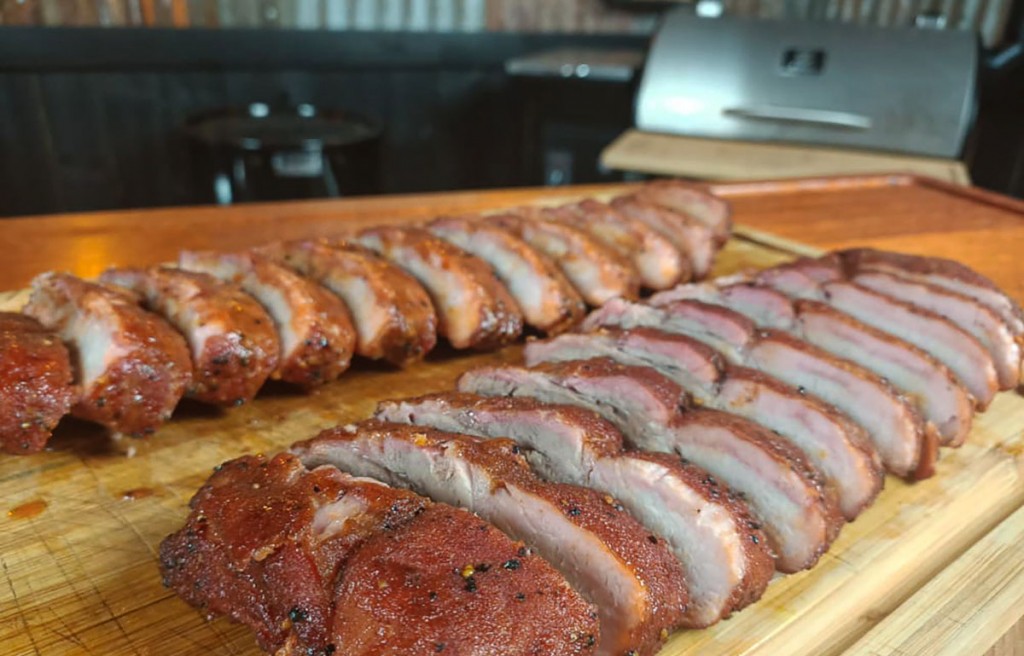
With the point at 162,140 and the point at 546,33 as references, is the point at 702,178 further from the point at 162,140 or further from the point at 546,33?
the point at 162,140

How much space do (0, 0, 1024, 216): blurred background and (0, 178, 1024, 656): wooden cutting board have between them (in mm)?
3446

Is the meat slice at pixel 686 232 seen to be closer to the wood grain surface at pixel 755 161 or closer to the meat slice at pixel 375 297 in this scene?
the meat slice at pixel 375 297

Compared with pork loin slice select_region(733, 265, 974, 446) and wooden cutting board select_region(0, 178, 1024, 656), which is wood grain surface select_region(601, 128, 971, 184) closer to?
pork loin slice select_region(733, 265, 974, 446)

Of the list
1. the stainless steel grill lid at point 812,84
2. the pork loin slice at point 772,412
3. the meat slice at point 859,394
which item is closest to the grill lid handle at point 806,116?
the stainless steel grill lid at point 812,84

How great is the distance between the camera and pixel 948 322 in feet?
9.31

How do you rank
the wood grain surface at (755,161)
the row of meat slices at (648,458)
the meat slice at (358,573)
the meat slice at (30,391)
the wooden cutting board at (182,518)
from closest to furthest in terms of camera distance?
the meat slice at (358,573), the row of meat slices at (648,458), the wooden cutting board at (182,518), the meat slice at (30,391), the wood grain surface at (755,161)

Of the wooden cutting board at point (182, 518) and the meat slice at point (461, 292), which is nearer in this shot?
the wooden cutting board at point (182, 518)

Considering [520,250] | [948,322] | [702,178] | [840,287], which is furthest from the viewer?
[702,178]

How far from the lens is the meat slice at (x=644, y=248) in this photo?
Result: 3.73 meters

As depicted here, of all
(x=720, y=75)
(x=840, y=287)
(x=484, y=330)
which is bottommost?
(x=484, y=330)

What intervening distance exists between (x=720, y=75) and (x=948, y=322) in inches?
173

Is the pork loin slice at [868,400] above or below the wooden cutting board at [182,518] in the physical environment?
above

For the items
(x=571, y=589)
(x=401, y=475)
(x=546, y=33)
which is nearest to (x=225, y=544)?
(x=401, y=475)

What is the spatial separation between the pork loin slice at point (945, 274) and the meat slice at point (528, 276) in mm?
1224
